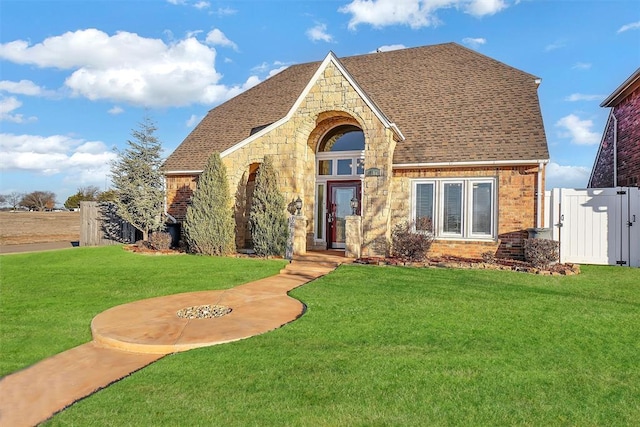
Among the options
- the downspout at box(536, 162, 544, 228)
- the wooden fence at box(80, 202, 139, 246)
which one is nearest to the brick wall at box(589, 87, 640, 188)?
the downspout at box(536, 162, 544, 228)

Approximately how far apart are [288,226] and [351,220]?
2.02m

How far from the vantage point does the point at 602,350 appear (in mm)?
4570

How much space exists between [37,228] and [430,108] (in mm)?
21646

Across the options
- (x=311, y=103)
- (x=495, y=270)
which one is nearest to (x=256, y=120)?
(x=311, y=103)

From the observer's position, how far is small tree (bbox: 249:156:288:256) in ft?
40.5

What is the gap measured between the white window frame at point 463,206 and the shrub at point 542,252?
4.80 ft

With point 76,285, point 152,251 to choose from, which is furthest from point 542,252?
point 152,251

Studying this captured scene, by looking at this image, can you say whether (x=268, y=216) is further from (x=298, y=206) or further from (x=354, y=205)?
(x=354, y=205)

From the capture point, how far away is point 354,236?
467 inches

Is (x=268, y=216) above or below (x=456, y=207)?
below

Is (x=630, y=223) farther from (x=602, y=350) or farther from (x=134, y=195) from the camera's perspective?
(x=134, y=195)

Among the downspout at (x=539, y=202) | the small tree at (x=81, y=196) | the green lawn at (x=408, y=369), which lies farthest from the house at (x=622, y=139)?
the small tree at (x=81, y=196)

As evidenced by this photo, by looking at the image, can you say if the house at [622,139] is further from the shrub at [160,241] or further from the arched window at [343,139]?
the shrub at [160,241]

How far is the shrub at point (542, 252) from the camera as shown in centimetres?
1027
